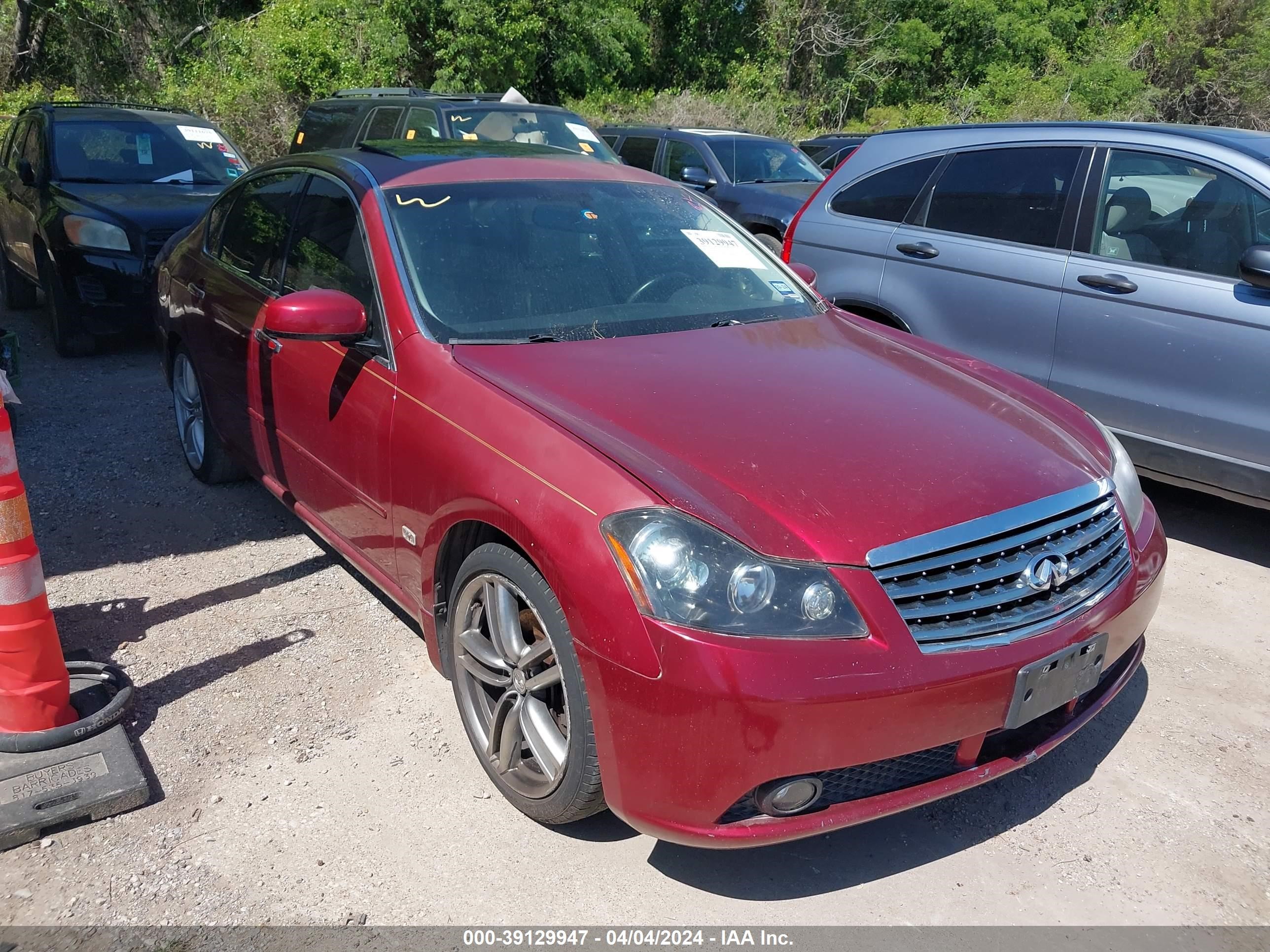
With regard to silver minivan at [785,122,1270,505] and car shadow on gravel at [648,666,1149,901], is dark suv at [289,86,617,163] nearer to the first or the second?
silver minivan at [785,122,1270,505]

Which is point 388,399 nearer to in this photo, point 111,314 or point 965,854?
point 965,854

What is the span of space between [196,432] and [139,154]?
443cm

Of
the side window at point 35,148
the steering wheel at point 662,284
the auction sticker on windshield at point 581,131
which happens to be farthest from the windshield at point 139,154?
the steering wheel at point 662,284

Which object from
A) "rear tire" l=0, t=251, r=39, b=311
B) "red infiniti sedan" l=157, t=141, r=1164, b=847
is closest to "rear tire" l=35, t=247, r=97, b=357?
"rear tire" l=0, t=251, r=39, b=311

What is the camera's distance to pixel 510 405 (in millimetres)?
2844

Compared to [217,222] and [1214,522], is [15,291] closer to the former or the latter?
[217,222]

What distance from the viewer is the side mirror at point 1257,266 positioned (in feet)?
13.8

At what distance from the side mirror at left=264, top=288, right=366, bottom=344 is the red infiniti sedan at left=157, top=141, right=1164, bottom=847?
11 mm

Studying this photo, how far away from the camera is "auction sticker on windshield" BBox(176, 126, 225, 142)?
891 centimetres

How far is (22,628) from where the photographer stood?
303 cm

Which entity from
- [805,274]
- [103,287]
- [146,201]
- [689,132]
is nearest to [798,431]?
[805,274]

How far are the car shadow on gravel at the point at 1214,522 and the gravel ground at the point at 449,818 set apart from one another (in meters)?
0.54

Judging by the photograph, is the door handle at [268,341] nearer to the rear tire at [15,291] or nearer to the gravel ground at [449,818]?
the gravel ground at [449,818]

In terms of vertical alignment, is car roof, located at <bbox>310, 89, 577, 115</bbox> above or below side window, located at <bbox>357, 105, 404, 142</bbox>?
above
